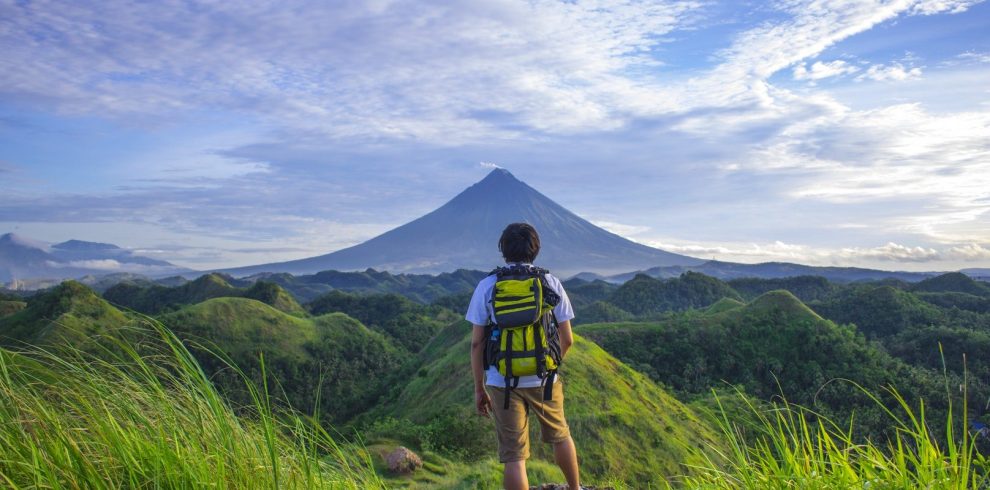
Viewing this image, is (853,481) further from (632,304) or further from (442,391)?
(632,304)

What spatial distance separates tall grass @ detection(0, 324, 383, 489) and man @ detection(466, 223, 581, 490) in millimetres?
1441

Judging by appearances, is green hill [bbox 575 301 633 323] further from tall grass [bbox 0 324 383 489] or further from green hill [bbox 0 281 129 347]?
tall grass [bbox 0 324 383 489]

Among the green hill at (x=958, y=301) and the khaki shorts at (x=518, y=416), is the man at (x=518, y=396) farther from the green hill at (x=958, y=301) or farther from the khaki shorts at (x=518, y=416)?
the green hill at (x=958, y=301)

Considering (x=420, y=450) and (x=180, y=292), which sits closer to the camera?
(x=420, y=450)

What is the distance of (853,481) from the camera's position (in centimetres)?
330

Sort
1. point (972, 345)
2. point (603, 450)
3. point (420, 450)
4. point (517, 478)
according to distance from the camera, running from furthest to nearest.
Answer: point (972, 345), point (603, 450), point (420, 450), point (517, 478)

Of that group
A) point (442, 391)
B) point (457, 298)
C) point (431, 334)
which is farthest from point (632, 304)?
point (442, 391)

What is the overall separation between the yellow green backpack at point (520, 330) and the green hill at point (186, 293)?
7319 cm

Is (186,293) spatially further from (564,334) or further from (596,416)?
(564,334)

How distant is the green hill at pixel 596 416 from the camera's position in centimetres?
1805

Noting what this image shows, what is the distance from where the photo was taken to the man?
187 inches

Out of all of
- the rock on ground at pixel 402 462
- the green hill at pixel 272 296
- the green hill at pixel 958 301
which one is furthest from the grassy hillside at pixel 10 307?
the green hill at pixel 958 301

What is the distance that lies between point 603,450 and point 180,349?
1844 cm

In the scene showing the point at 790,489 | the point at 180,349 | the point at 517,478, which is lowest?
the point at 517,478
